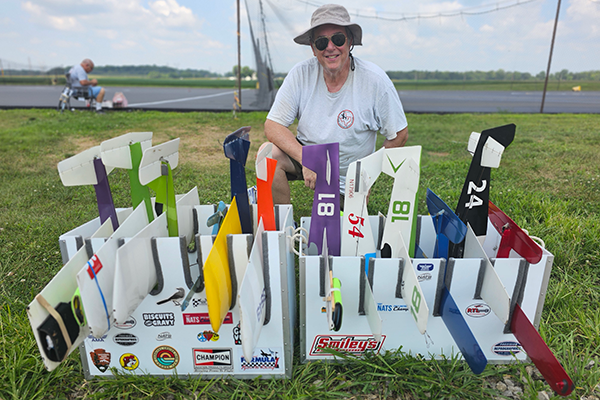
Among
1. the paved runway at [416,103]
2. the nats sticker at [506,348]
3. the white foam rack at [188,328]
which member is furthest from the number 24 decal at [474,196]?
the paved runway at [416,103]

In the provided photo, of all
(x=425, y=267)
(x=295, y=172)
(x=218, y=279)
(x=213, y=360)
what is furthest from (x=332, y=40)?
(x=213, y=360)

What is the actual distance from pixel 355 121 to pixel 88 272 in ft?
4.99

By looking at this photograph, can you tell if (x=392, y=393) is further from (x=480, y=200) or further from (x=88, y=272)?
(x=88, y=272)

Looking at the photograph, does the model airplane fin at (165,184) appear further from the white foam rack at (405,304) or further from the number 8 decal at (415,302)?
the number 8 decal at (415,302)

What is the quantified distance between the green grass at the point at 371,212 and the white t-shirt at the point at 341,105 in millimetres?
833

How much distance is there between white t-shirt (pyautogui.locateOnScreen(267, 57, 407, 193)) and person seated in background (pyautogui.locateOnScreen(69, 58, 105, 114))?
7.70 metres

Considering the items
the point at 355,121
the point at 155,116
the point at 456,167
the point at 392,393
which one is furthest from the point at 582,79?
the point at 392,393

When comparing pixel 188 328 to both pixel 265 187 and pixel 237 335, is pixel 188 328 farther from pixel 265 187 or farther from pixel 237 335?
pixel 265 187

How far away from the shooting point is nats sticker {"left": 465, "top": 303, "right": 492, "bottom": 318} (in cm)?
133

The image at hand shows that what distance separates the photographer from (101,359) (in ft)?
4.52

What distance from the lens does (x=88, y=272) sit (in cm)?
108

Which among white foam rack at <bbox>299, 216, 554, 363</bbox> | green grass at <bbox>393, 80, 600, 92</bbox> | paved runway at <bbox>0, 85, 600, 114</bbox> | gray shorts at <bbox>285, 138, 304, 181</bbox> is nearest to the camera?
white foam rack at <bbox>299, 216, 554, 363</bbox>

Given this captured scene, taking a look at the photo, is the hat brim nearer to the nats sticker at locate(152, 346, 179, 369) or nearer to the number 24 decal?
the number 24 decal

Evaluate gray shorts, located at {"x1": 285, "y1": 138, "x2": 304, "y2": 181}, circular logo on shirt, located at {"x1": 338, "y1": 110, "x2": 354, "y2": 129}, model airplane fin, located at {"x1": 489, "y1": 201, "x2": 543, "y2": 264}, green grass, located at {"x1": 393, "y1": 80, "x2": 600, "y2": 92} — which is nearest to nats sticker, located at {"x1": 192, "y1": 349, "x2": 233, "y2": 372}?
model airplane fin, located at {"x1": 489, "y1": 201, "x2": 543, "y2": 264}
